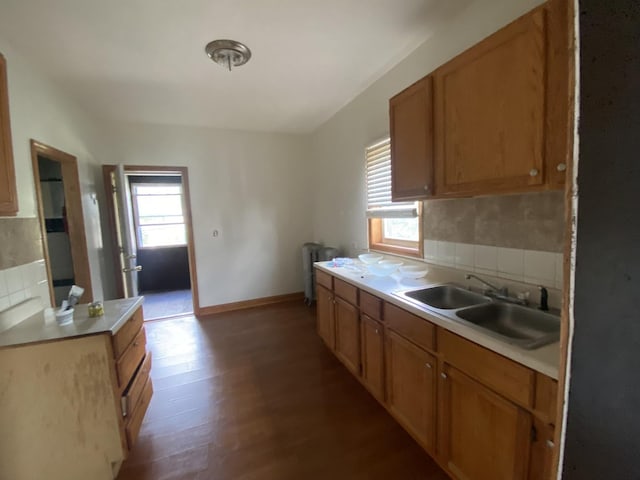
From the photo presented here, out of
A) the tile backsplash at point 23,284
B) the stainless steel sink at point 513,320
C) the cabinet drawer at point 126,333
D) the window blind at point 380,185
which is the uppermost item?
the window blind at point 380,185

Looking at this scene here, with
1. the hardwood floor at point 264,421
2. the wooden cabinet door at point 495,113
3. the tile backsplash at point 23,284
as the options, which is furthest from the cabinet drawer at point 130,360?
the wooden cabinet door at point 495,113

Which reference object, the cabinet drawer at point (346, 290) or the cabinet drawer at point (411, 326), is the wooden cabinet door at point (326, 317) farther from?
the cabinet drawer at point (411, 326)

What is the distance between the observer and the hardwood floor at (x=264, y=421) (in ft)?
5.24

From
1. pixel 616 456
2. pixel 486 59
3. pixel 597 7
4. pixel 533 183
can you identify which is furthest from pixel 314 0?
pixel 616 456

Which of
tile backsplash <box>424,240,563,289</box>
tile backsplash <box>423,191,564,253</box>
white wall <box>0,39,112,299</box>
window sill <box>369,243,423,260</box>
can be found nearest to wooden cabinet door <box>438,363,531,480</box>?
tile backsplash <box>424,240,563,289</box>

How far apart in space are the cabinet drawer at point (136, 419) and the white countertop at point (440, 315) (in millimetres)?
1604

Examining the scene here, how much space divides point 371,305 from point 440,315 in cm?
62

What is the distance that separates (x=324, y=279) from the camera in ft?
8.94

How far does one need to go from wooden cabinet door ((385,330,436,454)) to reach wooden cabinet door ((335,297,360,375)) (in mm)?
379

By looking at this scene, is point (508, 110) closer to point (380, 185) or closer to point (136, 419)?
point (380, 185)

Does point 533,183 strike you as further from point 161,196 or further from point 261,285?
point 161,196

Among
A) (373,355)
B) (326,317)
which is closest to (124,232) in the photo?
(326,317)

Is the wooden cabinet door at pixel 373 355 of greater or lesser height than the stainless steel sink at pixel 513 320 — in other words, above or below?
below

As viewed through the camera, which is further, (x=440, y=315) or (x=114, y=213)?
(x=114, y=213)
